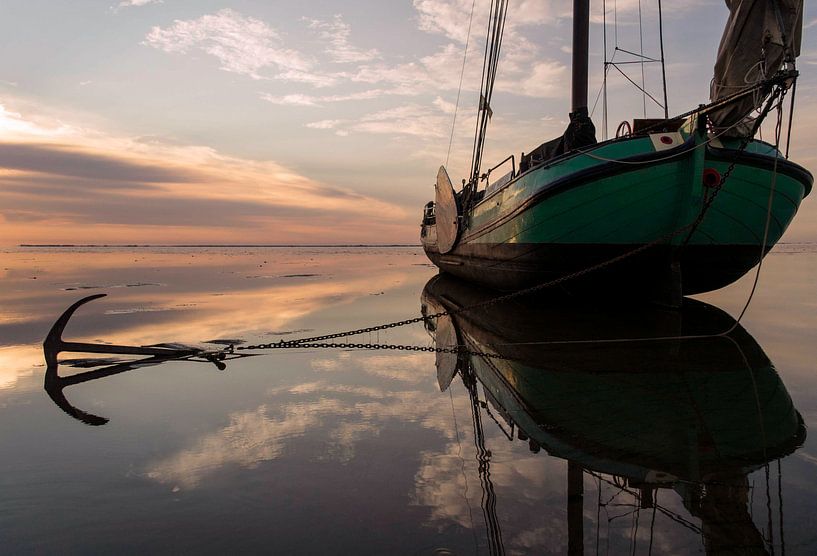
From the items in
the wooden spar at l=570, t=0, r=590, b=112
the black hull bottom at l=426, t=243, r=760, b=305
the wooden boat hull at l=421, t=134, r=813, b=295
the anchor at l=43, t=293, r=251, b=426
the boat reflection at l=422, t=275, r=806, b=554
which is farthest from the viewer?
the wooden spar at l=570, t=0, r=590, b=112

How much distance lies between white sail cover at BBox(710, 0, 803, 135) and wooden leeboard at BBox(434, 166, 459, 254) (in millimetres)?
9431

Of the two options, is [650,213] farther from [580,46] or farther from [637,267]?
[580,46]

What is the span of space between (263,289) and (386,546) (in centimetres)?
1585

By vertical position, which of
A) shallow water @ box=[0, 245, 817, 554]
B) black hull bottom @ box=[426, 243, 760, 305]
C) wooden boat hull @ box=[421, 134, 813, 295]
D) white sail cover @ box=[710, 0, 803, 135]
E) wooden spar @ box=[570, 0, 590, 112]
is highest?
wooden spar @ box=[570, 0, 590, 112]

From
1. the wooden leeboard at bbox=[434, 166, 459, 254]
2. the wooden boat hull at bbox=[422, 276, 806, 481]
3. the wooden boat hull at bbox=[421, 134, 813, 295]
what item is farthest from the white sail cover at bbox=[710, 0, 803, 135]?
the wooden leeboard at bbox=[434, 166, 459, 254]

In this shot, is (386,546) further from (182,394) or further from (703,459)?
(182,394)

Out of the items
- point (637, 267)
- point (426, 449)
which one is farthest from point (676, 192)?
point (426, 449)

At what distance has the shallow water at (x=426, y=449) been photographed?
2.47 m

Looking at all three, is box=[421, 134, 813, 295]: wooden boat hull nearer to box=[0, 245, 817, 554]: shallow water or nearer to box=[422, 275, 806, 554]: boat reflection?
box=[422, 275, 806, 554]: boat reflection

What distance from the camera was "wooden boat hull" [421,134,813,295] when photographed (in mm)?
8906

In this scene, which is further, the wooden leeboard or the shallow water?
the wooden leeboard

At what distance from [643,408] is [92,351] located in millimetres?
5893

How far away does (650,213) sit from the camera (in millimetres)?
9188

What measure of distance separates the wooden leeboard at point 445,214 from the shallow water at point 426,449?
987 cm
